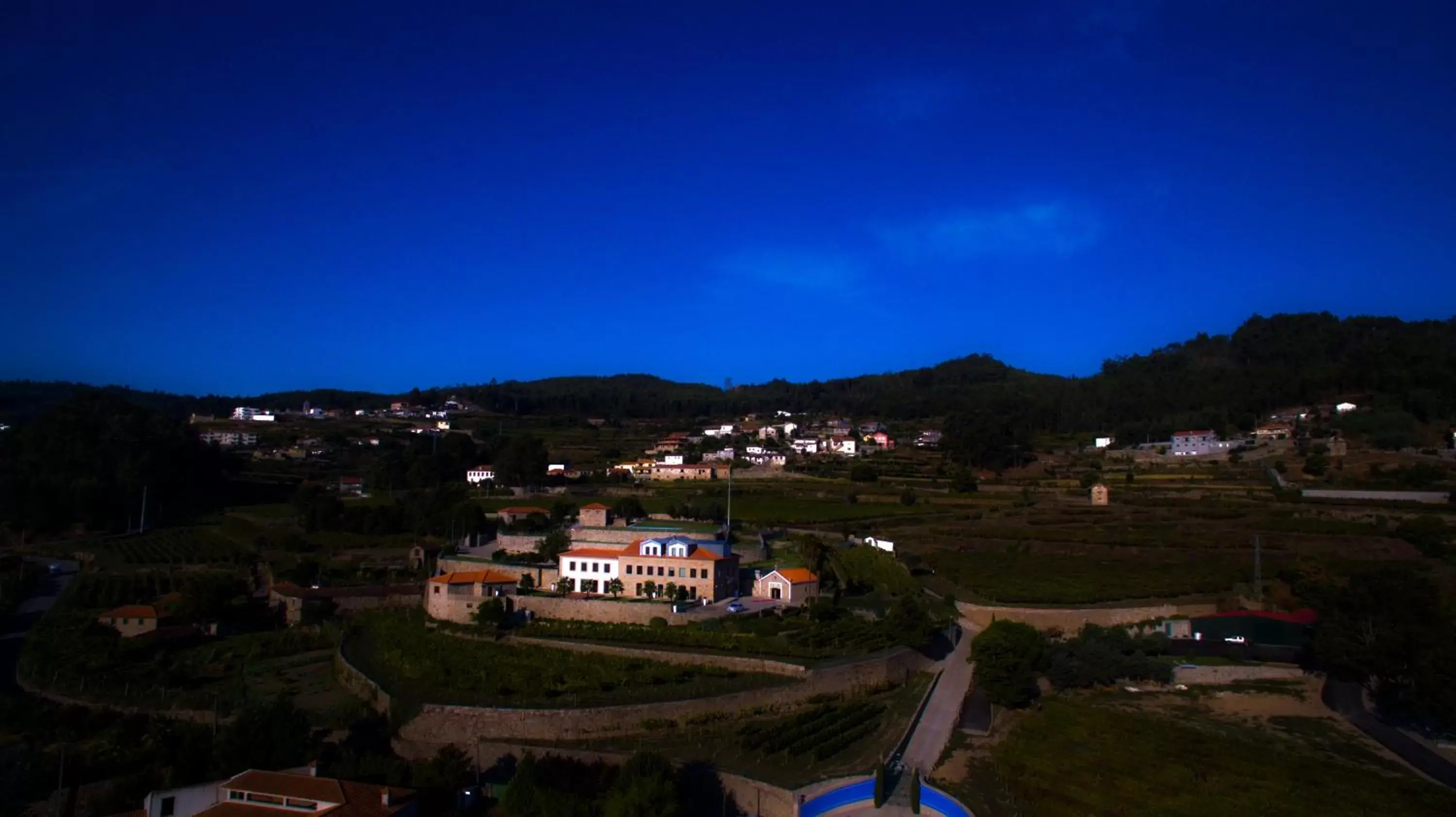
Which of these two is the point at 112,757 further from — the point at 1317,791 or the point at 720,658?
the point at 1317,791

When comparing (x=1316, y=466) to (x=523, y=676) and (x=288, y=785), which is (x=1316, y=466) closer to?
(x=523, y=676)

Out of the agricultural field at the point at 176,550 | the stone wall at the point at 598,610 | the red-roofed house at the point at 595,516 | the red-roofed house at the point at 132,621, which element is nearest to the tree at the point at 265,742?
the stone wall at the point at 598,610

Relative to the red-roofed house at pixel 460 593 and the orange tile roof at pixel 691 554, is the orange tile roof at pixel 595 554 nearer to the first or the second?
the orange tile roof at pixel 691 554

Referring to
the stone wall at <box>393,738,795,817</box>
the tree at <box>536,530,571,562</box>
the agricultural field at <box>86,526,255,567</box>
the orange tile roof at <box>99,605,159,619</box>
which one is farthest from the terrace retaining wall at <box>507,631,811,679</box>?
the agricultural field at <box>86,526,255,567</box>

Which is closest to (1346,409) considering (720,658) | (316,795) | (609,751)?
(720,658)

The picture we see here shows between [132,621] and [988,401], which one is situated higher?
[988,401]

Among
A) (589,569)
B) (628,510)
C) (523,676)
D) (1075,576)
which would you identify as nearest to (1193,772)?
(523,676)
